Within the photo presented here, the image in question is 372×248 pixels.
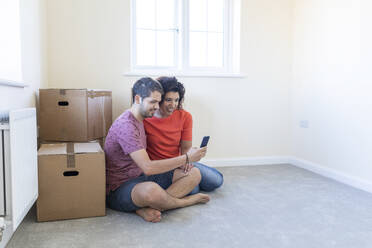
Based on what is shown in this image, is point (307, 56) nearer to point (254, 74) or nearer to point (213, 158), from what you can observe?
point (254, 74)

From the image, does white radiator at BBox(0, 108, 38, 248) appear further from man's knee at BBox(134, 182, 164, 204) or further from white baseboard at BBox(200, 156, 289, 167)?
white baseboard at BBox(200, 156, 289, 167)

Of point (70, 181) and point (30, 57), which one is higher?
point (30, 57)

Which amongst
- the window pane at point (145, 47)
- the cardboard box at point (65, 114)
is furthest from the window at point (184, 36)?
the cardboard box at point (65, 114)

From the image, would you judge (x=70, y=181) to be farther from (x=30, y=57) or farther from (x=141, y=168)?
(x=30, y=57)

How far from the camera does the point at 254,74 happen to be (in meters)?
3.56

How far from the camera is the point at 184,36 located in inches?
135

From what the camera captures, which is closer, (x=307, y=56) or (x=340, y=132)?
(x=340, y=132)

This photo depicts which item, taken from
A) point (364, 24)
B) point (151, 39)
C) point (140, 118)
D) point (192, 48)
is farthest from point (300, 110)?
point (140, 118)

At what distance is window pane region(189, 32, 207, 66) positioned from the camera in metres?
3.52

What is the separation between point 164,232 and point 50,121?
4.01 ft

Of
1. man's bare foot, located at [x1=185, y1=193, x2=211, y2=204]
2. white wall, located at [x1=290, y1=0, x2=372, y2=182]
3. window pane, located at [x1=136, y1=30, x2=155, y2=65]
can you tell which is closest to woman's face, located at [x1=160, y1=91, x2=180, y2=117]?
man's bare foot, located at [x1=185, y1=193, x2=211, y2=204]

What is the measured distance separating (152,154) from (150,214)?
0.48m

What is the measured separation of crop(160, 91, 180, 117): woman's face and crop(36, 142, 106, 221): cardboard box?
498mm

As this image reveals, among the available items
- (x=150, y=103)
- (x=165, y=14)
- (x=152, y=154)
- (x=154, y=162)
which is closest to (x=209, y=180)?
(x=152, y=154)
